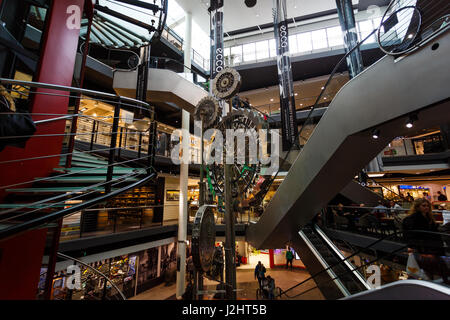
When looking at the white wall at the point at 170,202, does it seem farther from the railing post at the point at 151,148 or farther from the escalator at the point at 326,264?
the railing post at the point at 151,148

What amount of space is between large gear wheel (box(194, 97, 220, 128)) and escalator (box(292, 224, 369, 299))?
4.01 meters

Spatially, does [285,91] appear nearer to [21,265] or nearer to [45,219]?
[45,219]

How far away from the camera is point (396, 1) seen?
Result: 9.34ft

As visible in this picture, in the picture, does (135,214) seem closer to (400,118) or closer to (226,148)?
(226,148)

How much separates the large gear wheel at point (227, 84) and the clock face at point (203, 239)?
8.33 ft

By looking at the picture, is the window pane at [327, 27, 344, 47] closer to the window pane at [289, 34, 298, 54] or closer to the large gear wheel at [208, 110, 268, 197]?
Result: the window pane at [289, 34, 298, 54]

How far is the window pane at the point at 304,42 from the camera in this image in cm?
1366

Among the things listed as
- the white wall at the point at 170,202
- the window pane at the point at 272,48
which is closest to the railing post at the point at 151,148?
the white wall at the point at 170,202

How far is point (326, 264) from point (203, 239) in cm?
373

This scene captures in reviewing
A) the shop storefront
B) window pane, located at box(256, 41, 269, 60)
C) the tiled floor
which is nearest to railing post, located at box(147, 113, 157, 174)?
the shop storefront

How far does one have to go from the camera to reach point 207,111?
4.91m

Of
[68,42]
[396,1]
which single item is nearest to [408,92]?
[396,1]

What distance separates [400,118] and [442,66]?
69 cm

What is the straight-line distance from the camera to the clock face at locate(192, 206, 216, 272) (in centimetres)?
338
